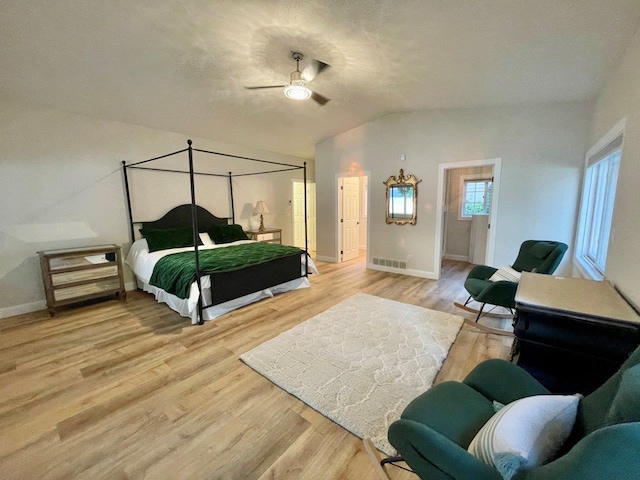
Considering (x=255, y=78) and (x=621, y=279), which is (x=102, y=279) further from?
(x=621, y=279)

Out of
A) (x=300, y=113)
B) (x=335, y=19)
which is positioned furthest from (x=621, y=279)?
(x=300, y=113)

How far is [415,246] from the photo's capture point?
16.5 ft

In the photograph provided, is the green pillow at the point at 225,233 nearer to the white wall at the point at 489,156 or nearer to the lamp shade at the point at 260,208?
the lamp shade at the point at 260,208

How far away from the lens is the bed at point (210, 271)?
10.5 feet

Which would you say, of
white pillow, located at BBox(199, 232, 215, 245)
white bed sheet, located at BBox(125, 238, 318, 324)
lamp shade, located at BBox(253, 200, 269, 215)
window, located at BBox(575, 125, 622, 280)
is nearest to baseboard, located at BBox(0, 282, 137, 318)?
white bed sheet, located at BBox(125, 238, 318, 324)

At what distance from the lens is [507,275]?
3.14m

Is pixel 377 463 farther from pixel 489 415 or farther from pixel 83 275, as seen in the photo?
pixel 83 275

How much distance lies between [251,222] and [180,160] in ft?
6.02

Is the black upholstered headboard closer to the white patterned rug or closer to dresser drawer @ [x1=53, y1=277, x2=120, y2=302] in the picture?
dresser drawer @ [x1=53, y1=277, x2=120, y2=302]

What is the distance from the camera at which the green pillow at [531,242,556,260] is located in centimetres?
299

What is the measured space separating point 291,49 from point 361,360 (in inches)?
119

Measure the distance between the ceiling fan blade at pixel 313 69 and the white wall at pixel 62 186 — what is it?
9.06 ft

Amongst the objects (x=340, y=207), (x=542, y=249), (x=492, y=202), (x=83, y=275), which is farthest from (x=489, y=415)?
(x=340, y=207)

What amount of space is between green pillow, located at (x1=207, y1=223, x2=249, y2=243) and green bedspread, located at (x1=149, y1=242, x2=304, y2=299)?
0.65m
